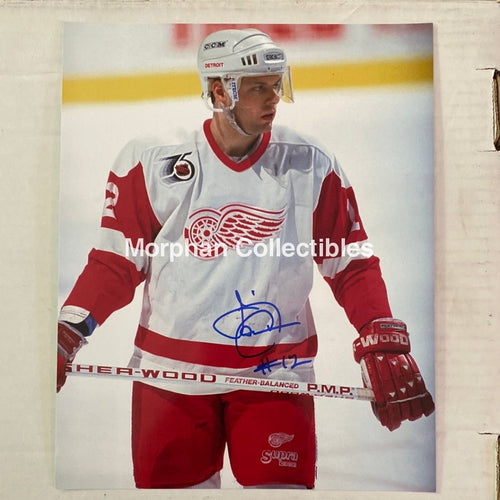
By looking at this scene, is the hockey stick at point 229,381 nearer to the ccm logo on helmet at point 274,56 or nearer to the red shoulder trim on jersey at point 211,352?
the red shoulder trim on jersey at point 211,352

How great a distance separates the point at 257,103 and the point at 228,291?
0.33m

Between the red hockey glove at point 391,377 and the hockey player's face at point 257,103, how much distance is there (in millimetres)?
Result: 408

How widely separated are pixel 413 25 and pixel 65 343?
32.4 inches

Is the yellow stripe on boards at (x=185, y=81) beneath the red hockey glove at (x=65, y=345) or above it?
above

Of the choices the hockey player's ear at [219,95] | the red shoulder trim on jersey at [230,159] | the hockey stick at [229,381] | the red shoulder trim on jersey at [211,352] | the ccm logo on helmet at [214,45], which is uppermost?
the ccm logo on helmet at [214,45]

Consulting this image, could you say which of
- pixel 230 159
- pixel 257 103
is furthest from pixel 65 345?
pixel 257 103

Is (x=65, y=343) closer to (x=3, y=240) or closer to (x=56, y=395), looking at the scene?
(x=56, y=395)

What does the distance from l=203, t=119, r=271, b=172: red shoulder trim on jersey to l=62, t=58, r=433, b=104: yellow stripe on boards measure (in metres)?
0.07

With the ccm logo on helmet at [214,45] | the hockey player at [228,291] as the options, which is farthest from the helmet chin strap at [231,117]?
the ccm logo on helmet at [214,45]

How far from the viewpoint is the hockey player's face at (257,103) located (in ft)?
3.70
